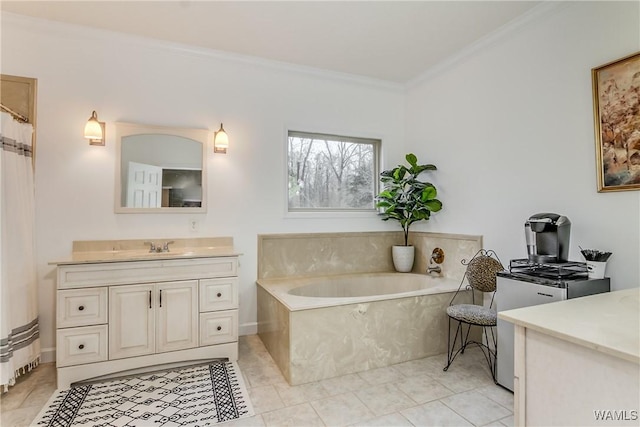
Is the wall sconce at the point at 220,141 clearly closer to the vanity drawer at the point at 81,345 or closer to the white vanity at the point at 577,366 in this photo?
the vanity drawer at the point at 81,345

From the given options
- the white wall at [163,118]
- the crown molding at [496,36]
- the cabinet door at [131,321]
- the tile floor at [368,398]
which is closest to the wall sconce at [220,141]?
the white wall at [163,118]

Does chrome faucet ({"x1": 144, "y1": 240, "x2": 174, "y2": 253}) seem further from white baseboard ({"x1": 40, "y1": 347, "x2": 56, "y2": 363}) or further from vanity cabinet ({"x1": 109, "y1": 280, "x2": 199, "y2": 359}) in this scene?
white baseboard ({"x1": 40, "y1": 347, "x2": 56, "y2": 363})

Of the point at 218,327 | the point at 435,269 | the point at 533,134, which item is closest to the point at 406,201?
the point at 435,269

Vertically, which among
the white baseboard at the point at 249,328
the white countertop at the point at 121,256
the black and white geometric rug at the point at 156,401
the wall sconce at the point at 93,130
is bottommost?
the black and white geometric rug at the point at 156,401

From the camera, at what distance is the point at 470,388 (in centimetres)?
223

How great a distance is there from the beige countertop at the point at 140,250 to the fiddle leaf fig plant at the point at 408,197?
178cm

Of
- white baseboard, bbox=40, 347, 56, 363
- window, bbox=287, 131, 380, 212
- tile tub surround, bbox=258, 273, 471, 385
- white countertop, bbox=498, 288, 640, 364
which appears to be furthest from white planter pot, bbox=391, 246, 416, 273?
white baseboard, bbox=40, 347, 56, 363

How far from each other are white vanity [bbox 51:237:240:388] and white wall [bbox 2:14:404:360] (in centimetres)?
35

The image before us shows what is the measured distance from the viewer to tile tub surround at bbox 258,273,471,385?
2.30 m

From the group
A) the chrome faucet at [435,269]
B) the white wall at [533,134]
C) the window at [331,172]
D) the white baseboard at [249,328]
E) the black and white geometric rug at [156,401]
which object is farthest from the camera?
the window at [331,172]

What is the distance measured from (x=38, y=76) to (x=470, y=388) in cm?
411

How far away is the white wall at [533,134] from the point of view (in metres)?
2.05

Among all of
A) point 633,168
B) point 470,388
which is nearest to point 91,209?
point 470,388

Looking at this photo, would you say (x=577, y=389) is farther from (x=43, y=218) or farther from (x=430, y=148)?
(x=43, y=218)
